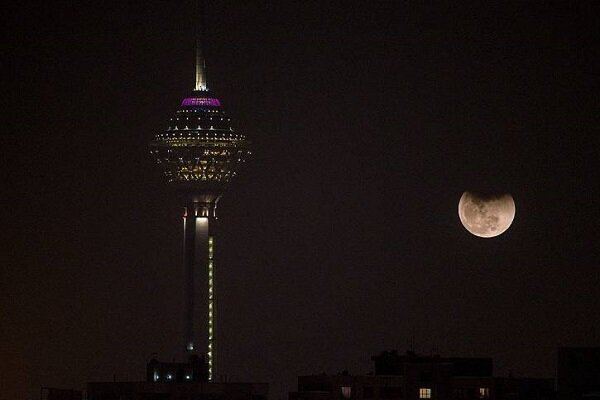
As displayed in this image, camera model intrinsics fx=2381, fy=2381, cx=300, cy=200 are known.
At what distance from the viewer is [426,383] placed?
167 meters

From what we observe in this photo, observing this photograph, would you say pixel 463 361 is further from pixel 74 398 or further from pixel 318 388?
pixel 74 398

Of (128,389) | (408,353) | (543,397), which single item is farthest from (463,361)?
(128,389)

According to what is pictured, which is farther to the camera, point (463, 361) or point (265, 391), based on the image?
point (265, 391)

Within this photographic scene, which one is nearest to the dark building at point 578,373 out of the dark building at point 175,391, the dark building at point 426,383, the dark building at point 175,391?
the dark building at point 426,383

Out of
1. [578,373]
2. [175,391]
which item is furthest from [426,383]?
[175,391]

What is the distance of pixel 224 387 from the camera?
191 m

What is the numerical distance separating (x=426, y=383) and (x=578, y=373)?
11214mm

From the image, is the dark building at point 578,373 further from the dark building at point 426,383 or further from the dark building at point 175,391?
the dark building at point 175,391

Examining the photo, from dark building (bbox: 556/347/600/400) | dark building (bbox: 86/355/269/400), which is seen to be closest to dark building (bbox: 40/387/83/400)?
dark building (bbox: 86/355/269/400)

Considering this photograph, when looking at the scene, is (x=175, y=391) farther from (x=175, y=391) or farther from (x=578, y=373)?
(x=578, y=373)

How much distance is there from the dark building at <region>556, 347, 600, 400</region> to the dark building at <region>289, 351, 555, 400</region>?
1580 millimetres

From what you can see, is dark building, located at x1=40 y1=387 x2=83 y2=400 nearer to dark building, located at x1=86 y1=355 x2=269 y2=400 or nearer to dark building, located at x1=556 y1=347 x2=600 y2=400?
dark building, located at x1=86 y1=355 x2=269 y2=400

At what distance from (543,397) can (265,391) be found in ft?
111

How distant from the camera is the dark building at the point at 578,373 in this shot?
165125mm
